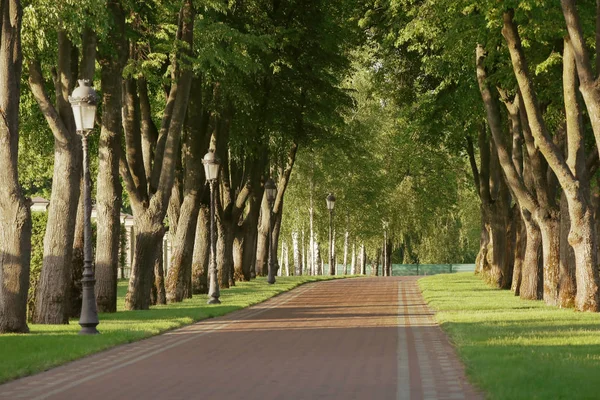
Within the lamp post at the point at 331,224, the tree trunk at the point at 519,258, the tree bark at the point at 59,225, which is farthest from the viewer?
the lamp post at the point at 331,224

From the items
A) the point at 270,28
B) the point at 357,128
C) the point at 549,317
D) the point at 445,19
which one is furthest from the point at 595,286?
the point at 357,128

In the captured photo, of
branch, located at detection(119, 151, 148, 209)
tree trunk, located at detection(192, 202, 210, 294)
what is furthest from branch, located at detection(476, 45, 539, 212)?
tree trunk, located at detection(192, 202, 210, 294)

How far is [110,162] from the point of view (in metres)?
26.8

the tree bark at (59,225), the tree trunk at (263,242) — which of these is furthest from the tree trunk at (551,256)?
the tree trunk at (263,242)

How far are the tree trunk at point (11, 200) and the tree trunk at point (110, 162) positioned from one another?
5533 mm

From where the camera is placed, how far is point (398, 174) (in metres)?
72.4

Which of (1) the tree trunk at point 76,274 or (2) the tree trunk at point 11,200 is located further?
(1) the tree trunk at point 76,274

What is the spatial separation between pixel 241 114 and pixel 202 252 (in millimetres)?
4744

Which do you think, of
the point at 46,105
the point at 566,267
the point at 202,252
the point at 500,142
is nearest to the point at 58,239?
the point at 46,105

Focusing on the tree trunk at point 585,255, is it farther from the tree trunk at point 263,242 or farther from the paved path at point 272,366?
the tree trunk at point 263,242

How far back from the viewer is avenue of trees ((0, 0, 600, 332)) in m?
22.6

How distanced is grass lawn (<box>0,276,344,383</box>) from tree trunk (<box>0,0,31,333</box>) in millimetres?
601

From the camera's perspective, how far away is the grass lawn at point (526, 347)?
1184 cm

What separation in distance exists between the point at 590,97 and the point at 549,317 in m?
4.38
